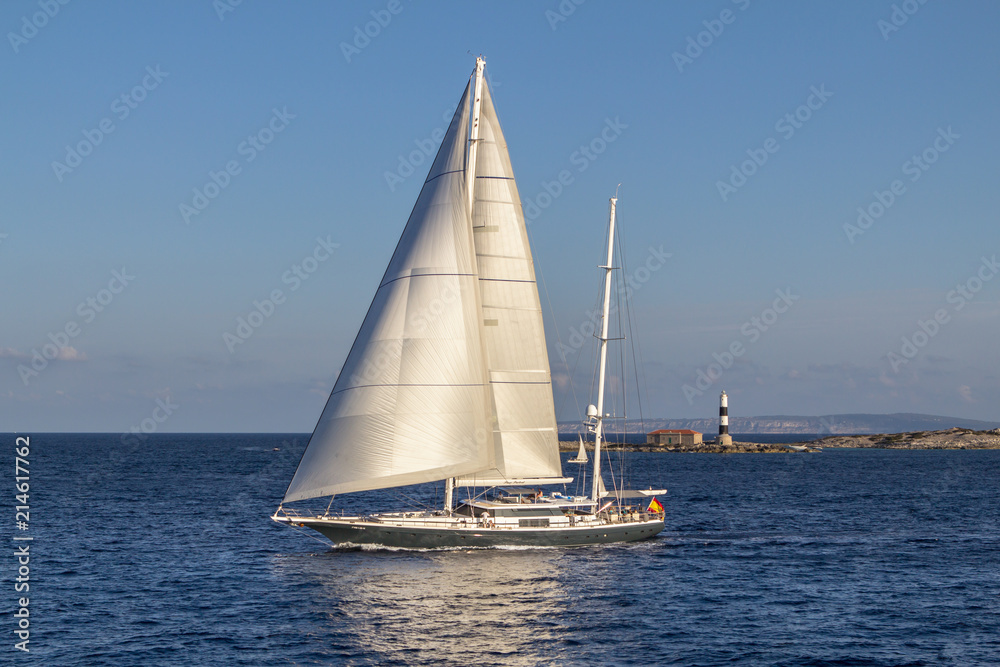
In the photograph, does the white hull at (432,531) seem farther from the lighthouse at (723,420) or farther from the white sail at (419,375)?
the lighthouse at (723,420)

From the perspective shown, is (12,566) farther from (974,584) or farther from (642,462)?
(642,462)

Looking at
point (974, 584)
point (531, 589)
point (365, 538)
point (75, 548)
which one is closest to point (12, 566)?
point (75, 548)

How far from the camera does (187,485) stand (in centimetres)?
8906

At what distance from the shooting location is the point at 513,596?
33625 mm

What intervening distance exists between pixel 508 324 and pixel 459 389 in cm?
506

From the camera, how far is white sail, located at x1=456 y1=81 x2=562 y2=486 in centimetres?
4338

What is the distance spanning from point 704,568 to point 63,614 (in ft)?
84.9

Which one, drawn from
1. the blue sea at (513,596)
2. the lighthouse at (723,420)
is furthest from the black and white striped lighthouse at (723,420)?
the blue sea at (513,596)

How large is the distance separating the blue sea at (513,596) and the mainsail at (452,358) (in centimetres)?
414

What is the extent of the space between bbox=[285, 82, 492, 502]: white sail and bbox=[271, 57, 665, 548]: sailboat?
55 millimetres

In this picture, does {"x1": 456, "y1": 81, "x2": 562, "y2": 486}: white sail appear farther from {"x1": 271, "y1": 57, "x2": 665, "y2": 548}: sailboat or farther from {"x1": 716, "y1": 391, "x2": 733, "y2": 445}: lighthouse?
{"x1": 716, "y1": 391, "x2": 733, "y2": 445}: lighthouse

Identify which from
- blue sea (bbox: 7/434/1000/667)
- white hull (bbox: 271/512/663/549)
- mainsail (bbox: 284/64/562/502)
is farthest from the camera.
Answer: white hull (bbox: 271/512/663/549)

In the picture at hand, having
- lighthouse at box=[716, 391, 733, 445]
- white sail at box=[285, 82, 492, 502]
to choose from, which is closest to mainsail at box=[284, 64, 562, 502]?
white sail at box=[285, 82, 492, 502]

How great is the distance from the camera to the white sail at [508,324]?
43375 millimetres
